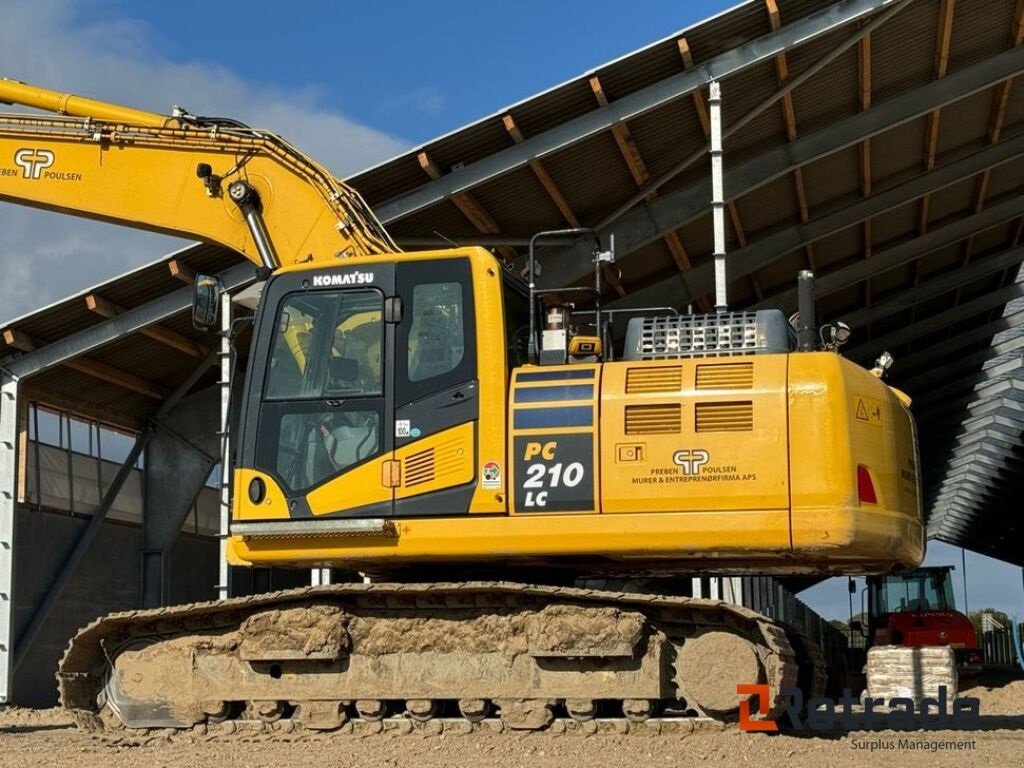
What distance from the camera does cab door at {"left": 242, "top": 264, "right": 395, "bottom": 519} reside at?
10344 millimetres

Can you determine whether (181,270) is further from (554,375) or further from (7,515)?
(554,375)

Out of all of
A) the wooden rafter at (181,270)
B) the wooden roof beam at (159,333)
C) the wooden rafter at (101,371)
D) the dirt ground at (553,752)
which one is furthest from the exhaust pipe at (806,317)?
the wooden rafter at (101,371)

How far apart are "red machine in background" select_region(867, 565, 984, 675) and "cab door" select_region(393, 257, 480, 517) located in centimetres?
Result: 1841

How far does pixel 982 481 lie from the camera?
52281mm

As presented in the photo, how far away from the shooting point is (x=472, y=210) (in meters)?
18.7

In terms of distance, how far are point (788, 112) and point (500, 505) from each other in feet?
35.1

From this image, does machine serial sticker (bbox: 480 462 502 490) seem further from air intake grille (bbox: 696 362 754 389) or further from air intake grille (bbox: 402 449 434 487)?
air intake grille (bbox: 696 362 754 389)

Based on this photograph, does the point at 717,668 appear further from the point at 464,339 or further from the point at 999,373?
the point at 999,373

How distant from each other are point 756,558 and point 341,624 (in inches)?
130

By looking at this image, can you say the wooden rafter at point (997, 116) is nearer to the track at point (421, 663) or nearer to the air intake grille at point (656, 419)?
the air intake grille at point (656, 419)

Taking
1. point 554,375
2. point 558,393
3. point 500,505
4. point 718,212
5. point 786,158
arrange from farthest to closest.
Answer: point 786,158 < point 718,212 < point 554,375 < point 558,393 < point 500,505

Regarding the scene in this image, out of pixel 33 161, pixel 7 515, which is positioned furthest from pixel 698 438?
pixel 7 515

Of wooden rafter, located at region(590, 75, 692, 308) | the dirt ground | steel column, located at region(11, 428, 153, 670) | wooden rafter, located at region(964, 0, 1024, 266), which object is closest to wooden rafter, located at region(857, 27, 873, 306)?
wooden rafter, located at region(964, 0, 1024, 266)

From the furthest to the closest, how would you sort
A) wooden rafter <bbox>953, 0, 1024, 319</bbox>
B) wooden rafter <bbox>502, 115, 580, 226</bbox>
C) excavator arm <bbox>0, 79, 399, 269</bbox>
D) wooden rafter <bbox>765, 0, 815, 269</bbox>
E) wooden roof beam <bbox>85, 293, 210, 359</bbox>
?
wooden roof beam <bbox>85, 293, 210, 359</bbox>
wooden rafter <bbox>953, 0, 1024, 319</bbox>
wooden rafter <bbox>502, 115, 580, 226</bbox>
wooden rafter <bbox>765, 0, 815, 269</bbox>
excavator arm <bbox>0, 79, 399, 269</bbox>
